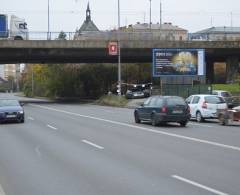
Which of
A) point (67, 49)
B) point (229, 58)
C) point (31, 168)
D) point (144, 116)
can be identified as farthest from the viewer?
point (229, 58)

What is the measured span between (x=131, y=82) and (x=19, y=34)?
1004 inches

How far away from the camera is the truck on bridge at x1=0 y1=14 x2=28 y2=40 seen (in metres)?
65.8

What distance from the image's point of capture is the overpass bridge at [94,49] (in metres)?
62.3

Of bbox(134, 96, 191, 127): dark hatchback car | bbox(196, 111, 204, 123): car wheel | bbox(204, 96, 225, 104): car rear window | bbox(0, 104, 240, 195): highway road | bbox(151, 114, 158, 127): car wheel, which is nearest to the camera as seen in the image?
bbox(0, 104, 240, 195): highway road

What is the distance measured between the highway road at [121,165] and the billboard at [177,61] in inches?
1367

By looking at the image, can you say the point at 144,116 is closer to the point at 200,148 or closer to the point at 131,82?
the point at 200,148

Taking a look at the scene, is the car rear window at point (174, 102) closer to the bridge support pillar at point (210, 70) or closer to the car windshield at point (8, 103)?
the car windshield at point (8, 103)

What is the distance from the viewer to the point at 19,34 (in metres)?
66.1

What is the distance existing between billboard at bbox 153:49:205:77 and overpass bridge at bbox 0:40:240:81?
347 inches

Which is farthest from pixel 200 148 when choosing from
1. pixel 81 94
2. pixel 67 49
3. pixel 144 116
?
pixel 81 94

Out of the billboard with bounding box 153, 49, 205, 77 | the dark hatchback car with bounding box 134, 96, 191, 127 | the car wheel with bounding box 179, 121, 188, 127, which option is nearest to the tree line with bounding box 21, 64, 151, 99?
the billboard with bounding box 153, 49, 205, 77

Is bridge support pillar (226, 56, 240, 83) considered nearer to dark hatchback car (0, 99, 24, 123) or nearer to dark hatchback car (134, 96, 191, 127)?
dark hatchback car (0, 99, 24, 123)

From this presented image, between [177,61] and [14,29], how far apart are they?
21.3m

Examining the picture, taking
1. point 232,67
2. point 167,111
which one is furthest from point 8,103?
point 232,67
